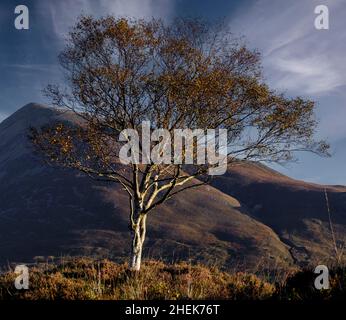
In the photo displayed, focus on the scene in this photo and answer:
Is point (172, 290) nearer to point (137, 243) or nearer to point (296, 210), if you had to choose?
point (137, 243)

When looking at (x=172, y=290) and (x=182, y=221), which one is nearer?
(x=172, y=290)

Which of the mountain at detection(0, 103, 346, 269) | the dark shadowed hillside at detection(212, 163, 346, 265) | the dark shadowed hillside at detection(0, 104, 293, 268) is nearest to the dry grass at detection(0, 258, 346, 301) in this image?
the dark shadowed hillside at detection(0, 104, 293, 268)

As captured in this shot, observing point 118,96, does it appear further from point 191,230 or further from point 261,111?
point 191,230

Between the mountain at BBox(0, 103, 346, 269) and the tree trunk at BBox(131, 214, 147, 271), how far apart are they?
249ft

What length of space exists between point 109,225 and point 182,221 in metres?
22.4

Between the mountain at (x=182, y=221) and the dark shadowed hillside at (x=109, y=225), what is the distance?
0.82 feet

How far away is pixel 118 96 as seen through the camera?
2833 cm

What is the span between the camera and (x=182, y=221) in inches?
5655

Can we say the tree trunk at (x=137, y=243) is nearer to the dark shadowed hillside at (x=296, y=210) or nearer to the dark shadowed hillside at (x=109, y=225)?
the dark shadowed hillside at (x=109, y=225)

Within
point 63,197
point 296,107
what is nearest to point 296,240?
point 63,197

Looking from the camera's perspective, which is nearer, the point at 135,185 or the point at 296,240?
the point at 135,185

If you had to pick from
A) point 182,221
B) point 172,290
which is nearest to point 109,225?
point 182,221

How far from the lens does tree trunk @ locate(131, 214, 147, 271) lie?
88.4 ft
